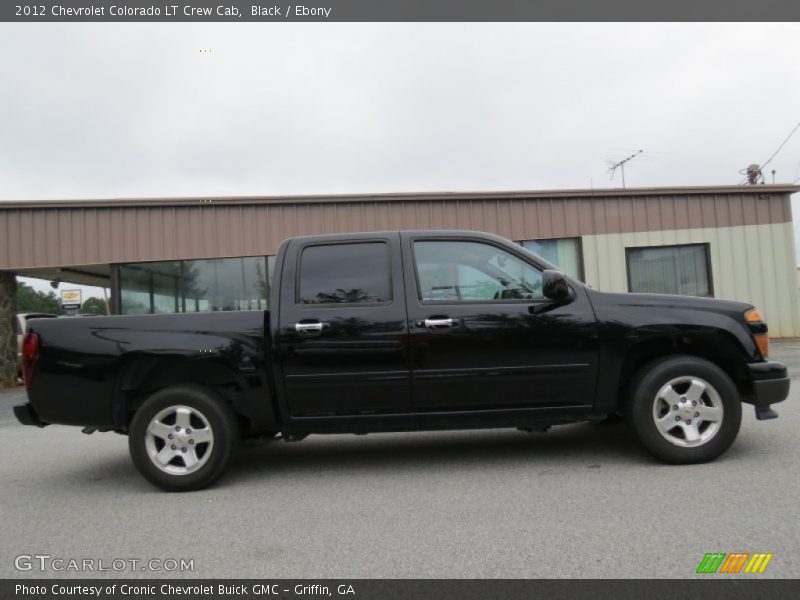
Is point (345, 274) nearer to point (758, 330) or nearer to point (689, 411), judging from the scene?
point (689, 411)

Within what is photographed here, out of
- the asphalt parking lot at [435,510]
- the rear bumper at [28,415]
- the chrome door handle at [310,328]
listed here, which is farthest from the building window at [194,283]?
the chrome door handle at [310,328]

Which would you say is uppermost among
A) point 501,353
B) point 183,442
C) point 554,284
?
point 554,284

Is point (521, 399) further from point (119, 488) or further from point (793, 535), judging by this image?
point (119, 488)

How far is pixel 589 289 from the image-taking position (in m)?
4.37

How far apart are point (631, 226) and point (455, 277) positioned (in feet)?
33.6

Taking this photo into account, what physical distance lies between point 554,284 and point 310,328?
1785 mm

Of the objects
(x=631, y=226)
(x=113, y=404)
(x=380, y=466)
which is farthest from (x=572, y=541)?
(x=631, y=226)

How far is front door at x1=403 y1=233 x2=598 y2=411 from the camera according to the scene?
13.8 ft

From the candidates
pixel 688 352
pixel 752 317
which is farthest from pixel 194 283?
pixel 752 317

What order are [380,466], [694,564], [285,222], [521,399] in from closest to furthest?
[694,564] < [521,399] < [380,466] < [285,222]

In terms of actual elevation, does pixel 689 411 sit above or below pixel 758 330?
below

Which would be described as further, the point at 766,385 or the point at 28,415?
the point at 28,415

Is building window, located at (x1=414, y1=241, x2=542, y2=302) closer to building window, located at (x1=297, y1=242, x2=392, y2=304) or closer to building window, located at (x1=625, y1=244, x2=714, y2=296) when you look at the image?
building window, located at (x1=297, y1=242, x2=392, y2=304)

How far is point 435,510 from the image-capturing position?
11.7 feet
